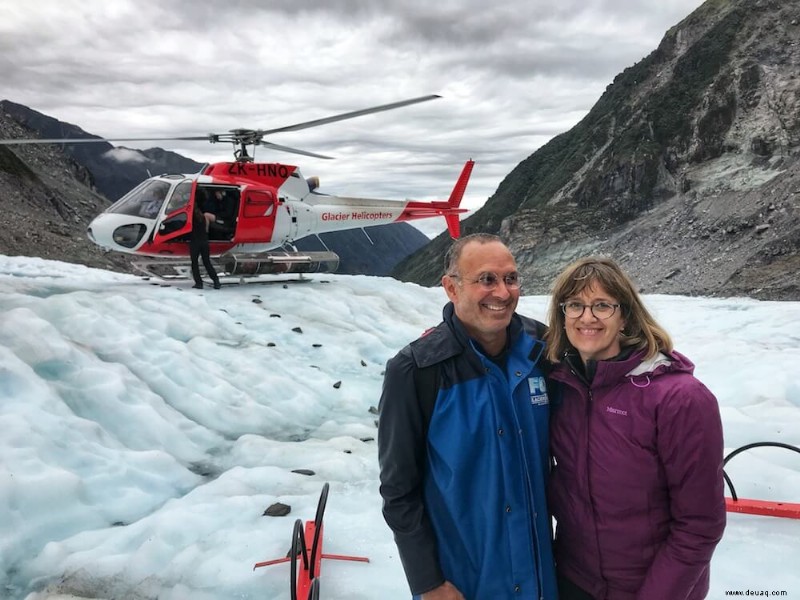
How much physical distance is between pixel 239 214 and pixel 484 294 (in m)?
9.30

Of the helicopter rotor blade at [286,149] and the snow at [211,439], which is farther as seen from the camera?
the helicopter rotor blade at [286,149]

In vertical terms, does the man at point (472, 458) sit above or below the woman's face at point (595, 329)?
below

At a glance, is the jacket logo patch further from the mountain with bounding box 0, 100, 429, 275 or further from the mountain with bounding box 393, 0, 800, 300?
the mountain with bounding box 393, 0, 800, 300

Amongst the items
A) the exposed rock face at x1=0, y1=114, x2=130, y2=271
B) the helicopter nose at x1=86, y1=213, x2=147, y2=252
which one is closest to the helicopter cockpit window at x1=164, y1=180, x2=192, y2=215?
the helicopter nose at x1=86, y1=213, x2=147, y2=252

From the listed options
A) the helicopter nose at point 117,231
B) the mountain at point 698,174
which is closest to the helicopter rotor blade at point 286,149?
the helicopter nose at point 117,231

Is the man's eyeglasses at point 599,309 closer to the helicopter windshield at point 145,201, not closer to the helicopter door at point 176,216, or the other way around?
the helicopter door at point 176,216

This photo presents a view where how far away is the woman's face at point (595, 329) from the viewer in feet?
6.76

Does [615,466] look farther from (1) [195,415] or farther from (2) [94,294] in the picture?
(2) [94,294]

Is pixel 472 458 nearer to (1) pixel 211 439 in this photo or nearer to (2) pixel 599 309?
(2) pixel 599 309

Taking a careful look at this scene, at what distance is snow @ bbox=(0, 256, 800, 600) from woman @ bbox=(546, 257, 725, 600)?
1557 millimetres

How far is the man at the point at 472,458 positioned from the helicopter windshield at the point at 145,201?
8.91 m

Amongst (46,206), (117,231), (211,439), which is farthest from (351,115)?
(46,206)

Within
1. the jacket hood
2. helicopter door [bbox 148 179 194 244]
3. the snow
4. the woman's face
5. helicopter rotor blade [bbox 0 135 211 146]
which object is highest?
helicopter rotor blade [bbox 0 135 211 146]

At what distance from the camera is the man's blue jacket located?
77.9 inches
